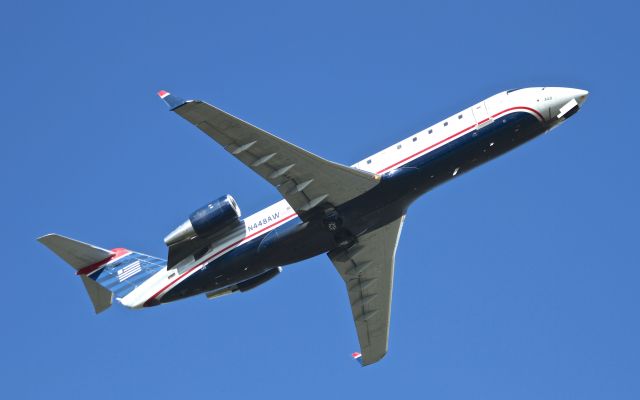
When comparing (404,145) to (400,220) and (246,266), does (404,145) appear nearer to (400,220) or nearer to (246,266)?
(400,220)

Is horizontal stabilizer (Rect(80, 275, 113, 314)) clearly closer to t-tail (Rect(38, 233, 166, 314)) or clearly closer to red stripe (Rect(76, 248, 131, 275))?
t-tail (Rect(38, 233, 166, 314))

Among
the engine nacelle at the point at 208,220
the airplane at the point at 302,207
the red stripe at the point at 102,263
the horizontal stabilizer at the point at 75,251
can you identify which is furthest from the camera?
the red stripe at the point at 102,263

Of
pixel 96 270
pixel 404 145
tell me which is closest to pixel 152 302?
pixel 96 270

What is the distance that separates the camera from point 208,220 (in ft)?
155

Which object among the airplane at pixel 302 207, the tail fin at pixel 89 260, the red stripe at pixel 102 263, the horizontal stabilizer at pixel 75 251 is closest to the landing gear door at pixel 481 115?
the airplane at pixel 302 207

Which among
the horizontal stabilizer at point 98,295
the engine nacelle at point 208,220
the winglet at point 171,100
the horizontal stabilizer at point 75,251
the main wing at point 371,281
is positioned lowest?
the main wing at point 371,281

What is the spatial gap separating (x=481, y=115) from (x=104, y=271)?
2139cm

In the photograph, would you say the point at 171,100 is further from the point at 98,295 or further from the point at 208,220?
the point at 98,295

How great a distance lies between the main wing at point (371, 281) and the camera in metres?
50.9

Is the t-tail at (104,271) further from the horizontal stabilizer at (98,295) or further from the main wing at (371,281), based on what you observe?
the main wing at (371,281)

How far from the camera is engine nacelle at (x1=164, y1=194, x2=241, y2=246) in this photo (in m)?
47.4

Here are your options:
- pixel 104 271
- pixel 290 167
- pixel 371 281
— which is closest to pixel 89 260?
pixel 104 271

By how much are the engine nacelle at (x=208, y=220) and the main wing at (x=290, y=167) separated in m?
2.80

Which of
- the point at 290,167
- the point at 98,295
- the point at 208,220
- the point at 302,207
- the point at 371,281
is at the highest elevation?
the point at 290,167
